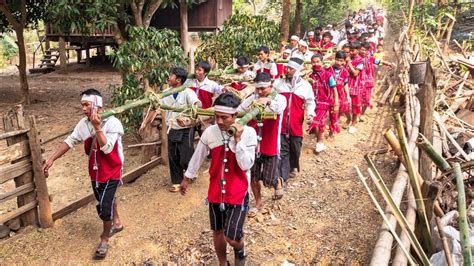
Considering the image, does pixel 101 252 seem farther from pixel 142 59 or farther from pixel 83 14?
pixel 83 14

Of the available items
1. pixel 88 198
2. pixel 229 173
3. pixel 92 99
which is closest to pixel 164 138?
pixel 88 198

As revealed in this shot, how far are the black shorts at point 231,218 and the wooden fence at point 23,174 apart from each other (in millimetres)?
2137


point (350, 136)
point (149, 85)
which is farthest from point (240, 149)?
point (350, 136)

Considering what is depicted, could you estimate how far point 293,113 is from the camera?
5.57 metres

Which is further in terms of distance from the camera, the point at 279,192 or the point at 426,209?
the point at 279,192

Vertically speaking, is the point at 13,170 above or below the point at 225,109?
below

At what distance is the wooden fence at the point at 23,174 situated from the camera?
14.4 feet

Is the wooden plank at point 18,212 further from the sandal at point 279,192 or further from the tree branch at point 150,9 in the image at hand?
the tree branch at point 150,9

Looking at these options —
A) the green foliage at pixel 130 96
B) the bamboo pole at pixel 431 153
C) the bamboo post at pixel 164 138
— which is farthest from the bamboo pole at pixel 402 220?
the green foliage at pixel 130 96

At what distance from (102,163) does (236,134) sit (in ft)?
5.20

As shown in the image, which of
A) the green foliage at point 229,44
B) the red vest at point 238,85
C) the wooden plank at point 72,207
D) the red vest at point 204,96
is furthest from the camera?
Answer: the green foliage at point 229,44

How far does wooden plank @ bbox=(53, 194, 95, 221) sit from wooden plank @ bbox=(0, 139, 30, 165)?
82 centimetres

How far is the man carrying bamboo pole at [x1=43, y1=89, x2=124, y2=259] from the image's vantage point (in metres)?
3.93

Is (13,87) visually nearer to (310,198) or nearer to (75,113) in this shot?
(75,113)
